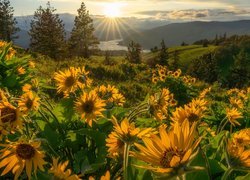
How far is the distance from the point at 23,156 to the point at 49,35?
7312 cm

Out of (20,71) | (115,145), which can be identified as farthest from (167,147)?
(20,71)

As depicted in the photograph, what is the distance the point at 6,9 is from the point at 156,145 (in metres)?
87.8

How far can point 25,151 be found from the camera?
8.59 feet

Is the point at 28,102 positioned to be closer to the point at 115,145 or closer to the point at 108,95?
the point at 115,145

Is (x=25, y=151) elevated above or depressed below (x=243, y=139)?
above

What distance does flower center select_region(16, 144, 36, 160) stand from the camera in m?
2.59

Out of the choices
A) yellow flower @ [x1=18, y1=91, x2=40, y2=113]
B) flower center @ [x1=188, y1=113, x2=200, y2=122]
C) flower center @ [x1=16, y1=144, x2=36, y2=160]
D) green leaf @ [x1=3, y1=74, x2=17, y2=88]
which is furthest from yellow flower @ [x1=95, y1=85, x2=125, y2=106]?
flower center @ [x1=16, y1=144, x2=36, y2=160]

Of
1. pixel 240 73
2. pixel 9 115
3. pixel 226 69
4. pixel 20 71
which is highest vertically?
pixel 9 115

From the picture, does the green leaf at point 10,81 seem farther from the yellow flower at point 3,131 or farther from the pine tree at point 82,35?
the pine tree at point 82,35

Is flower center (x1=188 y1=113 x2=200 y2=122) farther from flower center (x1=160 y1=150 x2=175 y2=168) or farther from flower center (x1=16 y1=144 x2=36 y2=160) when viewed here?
flower center (x1=160 y1=150 x2=175 y2=168)

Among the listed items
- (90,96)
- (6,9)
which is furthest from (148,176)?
(6,9)

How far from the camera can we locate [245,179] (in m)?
2.19

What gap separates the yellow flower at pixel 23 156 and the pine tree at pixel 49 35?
67703mm

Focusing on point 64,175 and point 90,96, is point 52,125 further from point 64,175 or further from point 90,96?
point 64,175
